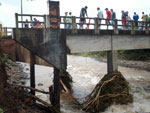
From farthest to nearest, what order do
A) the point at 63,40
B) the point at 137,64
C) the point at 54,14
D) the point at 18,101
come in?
the point at 137,64 → the point at 63,40 → the point at 54,14 → the point at 18,101

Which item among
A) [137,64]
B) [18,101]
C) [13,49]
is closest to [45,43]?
[18,101]

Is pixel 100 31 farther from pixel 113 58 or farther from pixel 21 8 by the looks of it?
pixel 21 8

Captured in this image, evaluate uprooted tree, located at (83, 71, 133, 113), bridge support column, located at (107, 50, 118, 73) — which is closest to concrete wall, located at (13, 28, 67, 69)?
uprooted tree, located at (83, 71, 133, 113)

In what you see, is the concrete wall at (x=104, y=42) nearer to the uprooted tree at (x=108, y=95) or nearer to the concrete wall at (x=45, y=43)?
Answer: the concrete wall at (x=45, y=43)

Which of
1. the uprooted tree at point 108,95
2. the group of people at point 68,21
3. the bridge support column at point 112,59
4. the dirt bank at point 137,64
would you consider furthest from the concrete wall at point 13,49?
the dirt bank at point 137,64

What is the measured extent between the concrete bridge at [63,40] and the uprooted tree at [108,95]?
1981 millimetres

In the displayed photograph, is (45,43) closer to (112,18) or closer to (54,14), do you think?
(54,14)

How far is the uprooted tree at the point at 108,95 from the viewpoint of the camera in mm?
11820

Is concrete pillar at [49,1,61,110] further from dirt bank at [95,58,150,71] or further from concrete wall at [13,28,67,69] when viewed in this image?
dirt bank at [95,58,150,71]

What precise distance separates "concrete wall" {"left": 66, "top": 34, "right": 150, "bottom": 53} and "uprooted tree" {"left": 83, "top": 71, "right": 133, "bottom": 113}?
2358mm

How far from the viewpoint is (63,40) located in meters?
11.5

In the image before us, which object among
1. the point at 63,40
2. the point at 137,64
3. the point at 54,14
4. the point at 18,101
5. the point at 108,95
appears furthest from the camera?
the point at 137,64

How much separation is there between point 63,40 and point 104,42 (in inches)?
153

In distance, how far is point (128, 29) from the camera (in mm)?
15656
